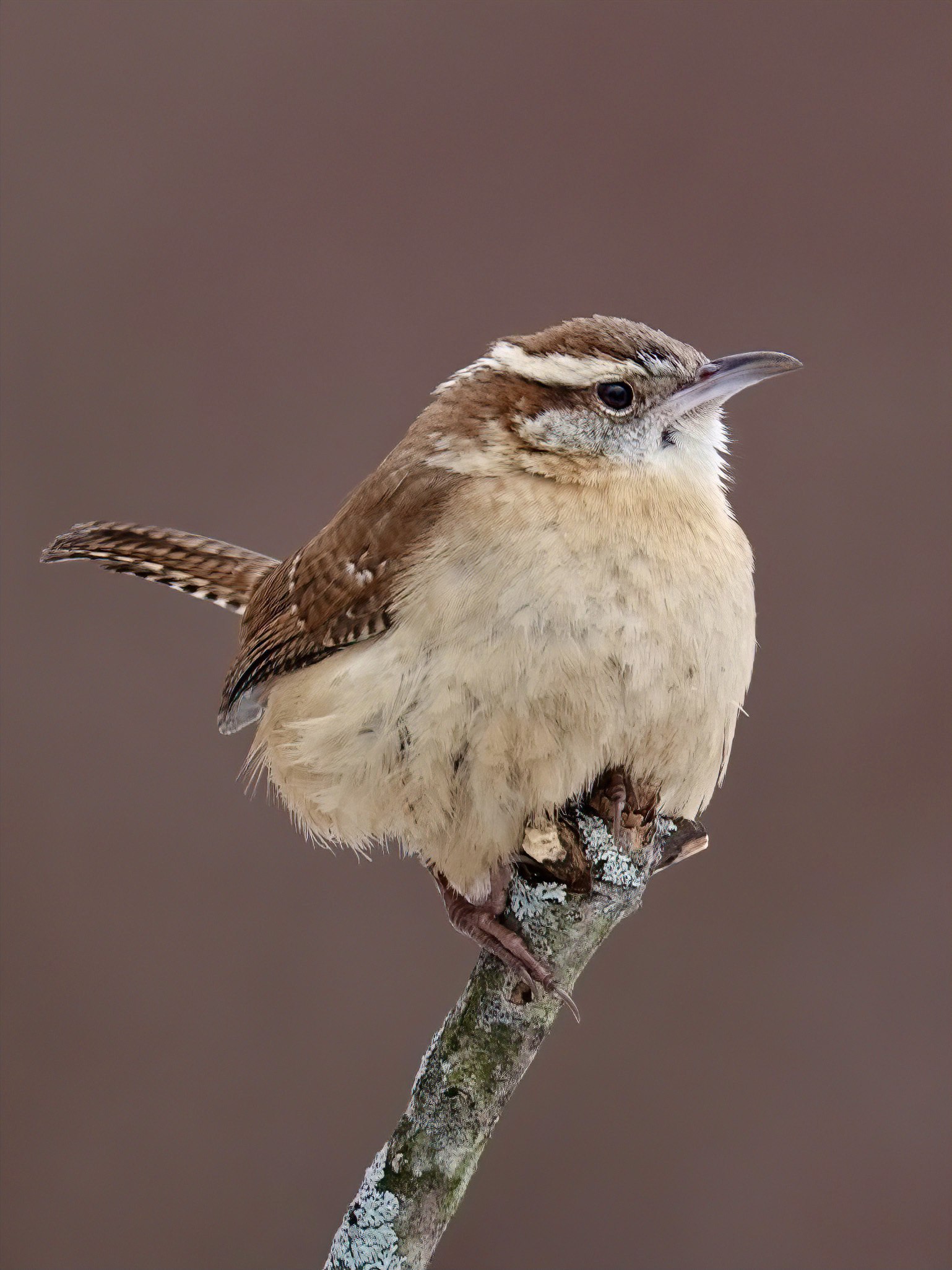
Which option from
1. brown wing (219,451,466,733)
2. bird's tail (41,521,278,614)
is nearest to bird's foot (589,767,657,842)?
brown wing (219,451,466,733)

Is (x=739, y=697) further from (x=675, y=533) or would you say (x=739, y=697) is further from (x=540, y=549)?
(x=540, y=549)

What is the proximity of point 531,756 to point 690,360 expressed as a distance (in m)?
0.90

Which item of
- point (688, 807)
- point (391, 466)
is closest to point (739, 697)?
point (688, 807)

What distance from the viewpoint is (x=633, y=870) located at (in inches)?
93.7

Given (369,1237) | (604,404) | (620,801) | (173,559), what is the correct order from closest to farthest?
(369,1237)
(620,801)
(604,404)
(173,559)

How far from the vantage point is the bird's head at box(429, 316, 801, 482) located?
257 centimetres

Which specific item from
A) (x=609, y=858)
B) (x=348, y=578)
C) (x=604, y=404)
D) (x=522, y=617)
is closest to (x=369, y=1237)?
(x=609, y=858)

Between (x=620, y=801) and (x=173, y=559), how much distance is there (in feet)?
5.32

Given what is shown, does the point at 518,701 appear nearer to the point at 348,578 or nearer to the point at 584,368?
the point at 348,578

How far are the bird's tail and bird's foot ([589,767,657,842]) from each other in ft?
4.48

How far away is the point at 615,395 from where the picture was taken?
2582mm

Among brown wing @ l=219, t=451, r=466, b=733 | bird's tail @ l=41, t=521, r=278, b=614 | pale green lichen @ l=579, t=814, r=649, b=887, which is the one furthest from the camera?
A: bird's tail @ l=41, t=521, r=278, b=614

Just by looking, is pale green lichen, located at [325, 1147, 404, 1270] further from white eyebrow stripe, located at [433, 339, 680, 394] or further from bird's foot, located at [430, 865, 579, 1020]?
white eyebrow stripe, located at [433, 339, 680, 394]

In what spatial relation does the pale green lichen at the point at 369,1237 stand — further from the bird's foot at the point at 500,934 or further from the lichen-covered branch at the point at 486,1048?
the bird's foot at the point at 500,934
